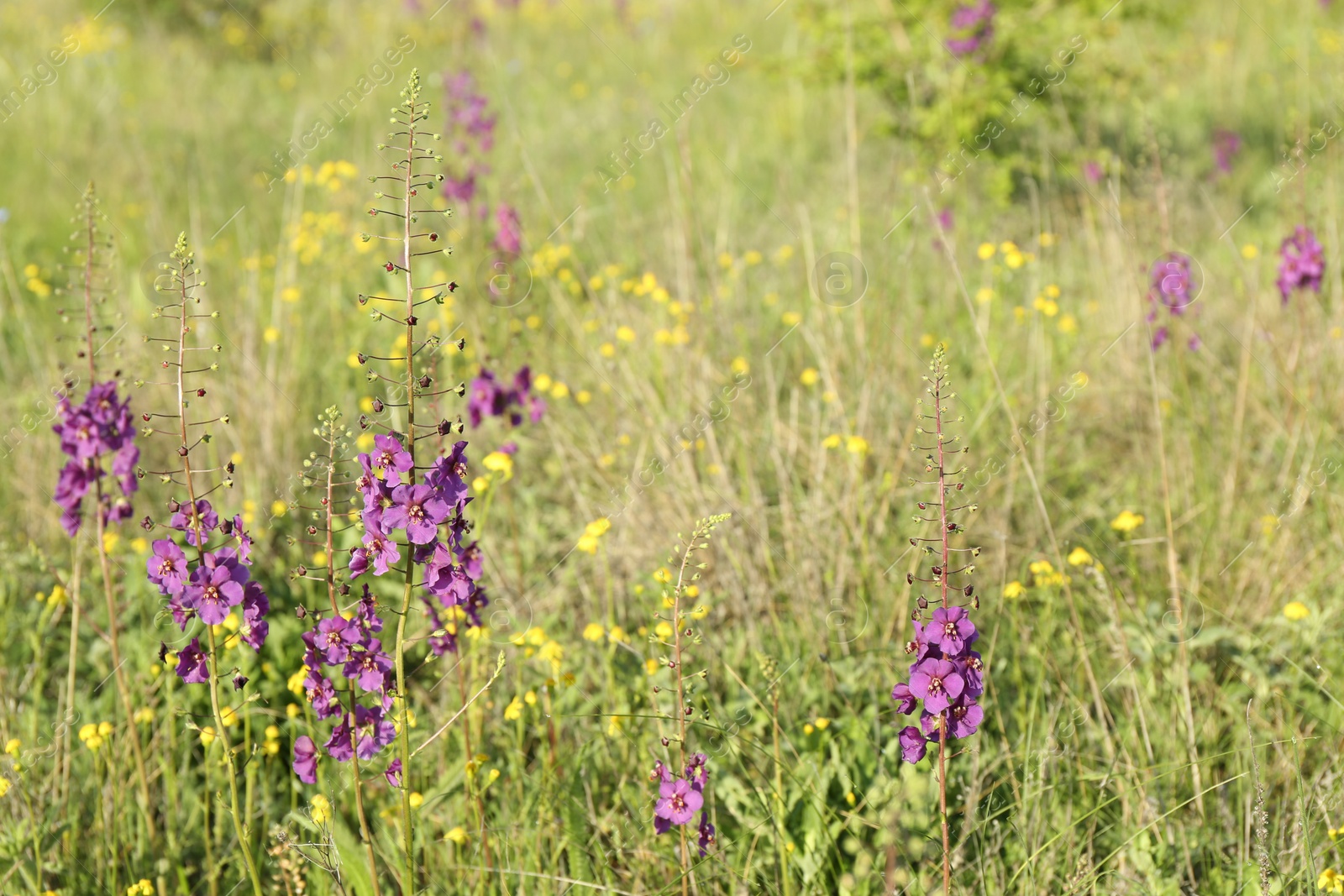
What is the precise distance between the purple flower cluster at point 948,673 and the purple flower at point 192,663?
43.2 inches

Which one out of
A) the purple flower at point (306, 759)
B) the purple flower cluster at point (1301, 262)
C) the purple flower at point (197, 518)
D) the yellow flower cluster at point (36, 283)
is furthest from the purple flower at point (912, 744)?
the yellow flower cluster at point (36, 283)

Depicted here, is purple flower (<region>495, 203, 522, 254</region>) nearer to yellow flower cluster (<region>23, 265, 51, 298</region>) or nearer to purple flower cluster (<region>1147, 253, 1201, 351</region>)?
yellow flower cluster (<region>23, 265, 51, 298</region>)

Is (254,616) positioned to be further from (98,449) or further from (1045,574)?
(1045,574)

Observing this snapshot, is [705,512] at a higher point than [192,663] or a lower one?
lower

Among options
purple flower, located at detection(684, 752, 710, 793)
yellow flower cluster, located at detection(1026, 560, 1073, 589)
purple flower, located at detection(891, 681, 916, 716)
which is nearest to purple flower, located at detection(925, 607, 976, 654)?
purple flower, located at detection(891, 681, 916, 716)

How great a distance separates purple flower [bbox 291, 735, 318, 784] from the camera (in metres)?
1.76

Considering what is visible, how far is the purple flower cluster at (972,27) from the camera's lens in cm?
459

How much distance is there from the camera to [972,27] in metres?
4.62

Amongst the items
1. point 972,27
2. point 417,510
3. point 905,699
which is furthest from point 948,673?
point 972,27

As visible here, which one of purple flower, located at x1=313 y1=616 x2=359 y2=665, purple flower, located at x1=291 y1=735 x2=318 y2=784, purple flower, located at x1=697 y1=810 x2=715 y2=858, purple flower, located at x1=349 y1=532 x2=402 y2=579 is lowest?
purple flower, located at x1=697 y1=810 x2=715 y2=858

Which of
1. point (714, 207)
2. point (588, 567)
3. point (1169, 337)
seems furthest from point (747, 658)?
point (714, 207)

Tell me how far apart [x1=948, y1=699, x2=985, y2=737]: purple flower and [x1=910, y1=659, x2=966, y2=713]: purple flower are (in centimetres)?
4

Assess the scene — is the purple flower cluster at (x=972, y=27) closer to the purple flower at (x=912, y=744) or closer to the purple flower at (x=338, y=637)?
the purple flower at (x=912, y=744)

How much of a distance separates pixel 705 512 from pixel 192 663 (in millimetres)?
1312
